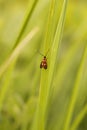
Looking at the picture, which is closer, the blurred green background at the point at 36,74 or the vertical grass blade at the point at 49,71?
the vertical grass blade at the point at 49,71

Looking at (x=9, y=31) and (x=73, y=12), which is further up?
(x=73, y=12)

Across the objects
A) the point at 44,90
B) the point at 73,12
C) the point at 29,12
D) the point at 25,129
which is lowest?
the point at 25,129

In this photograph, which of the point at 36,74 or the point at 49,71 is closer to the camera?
the point at 49,71

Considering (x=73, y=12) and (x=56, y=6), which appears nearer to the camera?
(x=56, y=6)

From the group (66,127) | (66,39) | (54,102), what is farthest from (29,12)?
(66,39)

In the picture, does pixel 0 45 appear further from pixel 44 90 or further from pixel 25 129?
pixel 44 90

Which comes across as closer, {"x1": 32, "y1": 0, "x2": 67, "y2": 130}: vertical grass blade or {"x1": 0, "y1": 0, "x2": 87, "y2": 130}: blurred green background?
{"x1": 32, "y1": 0, "x2": 67, "y2": 130}: vertical grass blade

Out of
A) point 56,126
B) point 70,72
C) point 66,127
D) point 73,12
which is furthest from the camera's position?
point 73,12

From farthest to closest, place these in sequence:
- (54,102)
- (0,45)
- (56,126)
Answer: (0,45) < (54,102) < (56,126)
